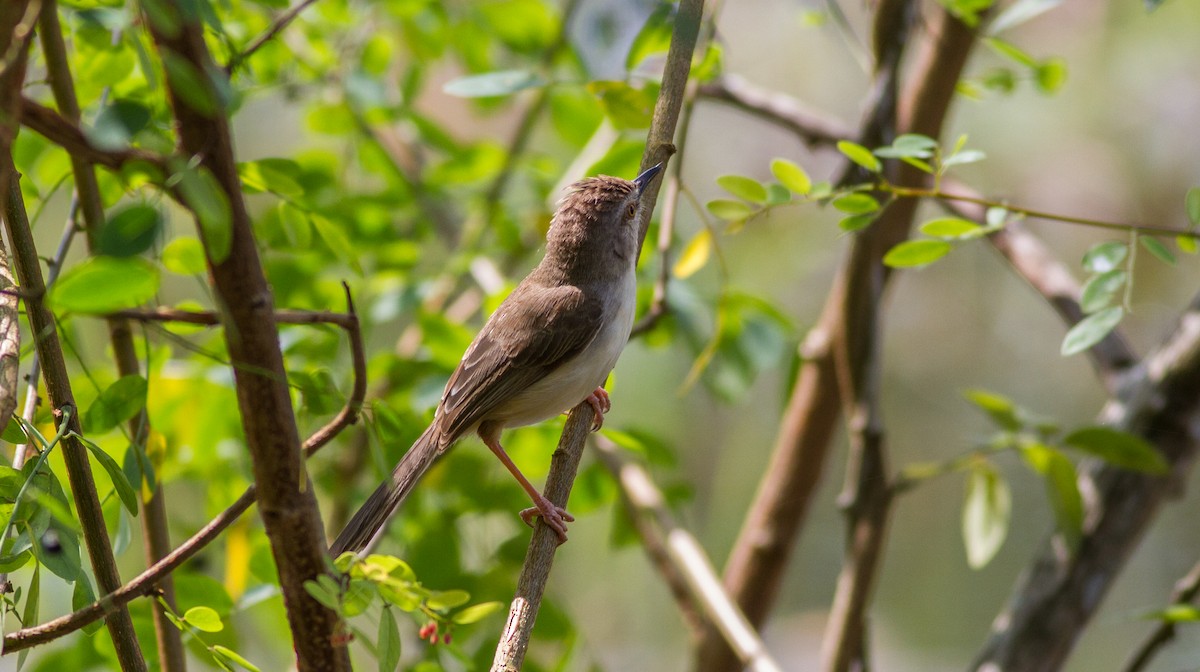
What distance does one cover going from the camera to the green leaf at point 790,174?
2.33 m

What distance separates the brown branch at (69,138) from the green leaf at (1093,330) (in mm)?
1788

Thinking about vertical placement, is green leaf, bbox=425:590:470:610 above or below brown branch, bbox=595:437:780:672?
below

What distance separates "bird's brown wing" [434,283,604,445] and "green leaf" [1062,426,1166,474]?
4.83 ft

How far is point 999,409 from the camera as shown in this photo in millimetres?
2945

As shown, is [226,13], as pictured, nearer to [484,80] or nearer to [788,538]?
[484,80]

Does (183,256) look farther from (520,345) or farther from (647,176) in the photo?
(520,345)

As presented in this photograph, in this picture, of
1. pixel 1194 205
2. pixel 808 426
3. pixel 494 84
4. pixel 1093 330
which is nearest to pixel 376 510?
pixel 494 84

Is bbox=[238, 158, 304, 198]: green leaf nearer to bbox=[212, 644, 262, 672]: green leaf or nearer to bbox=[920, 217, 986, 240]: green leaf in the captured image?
bbox=[212, 644, 262, 672]: green leaf

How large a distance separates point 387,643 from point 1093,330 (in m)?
1.55

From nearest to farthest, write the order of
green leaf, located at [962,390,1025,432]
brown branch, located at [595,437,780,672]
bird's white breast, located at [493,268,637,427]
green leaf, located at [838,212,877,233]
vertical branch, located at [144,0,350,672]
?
vertical branch, located at [144,0,350,672] → green leaf, located at [838,212,877,233] → green leaf, located at [962,390,1025,432] → bird's white breast, located at [493,268,637,427] → brown branch, located at [595,437,780,672]

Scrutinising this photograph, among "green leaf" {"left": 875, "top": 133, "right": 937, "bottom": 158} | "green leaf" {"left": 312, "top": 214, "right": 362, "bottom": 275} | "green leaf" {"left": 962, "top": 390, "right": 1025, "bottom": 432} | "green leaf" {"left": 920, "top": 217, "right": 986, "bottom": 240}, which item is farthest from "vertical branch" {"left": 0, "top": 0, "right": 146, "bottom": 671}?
"green leaf" {"left": 962, "top": 390, "right": 1025, "bottom": 432}

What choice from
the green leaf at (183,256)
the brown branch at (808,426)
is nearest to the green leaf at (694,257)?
→ the brown branch at (808,426)

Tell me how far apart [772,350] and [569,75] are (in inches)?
64.1

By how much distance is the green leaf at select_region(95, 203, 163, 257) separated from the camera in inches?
49.4
